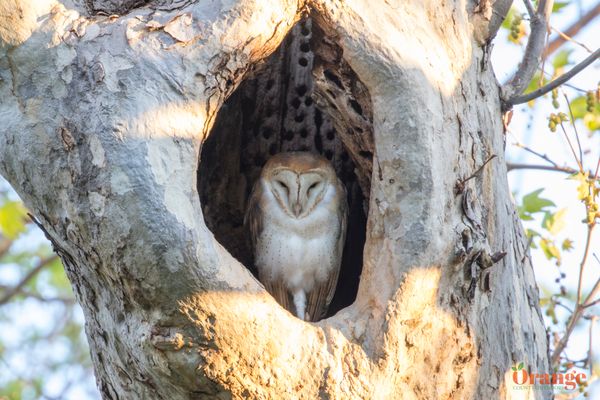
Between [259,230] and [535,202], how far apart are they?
1245 mm

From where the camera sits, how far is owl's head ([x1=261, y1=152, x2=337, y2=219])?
3580 millimetres

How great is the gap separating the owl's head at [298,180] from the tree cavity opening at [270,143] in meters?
0.15

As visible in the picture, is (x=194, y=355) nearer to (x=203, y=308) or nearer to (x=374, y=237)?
(x=203, y=308)

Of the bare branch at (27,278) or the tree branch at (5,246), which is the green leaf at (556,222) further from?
the tree branch at (5,246)

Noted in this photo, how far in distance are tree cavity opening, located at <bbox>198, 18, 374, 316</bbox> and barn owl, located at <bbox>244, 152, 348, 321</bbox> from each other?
143 mm

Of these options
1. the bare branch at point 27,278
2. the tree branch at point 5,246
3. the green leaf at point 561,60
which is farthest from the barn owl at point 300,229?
the tree branch at point 5,246

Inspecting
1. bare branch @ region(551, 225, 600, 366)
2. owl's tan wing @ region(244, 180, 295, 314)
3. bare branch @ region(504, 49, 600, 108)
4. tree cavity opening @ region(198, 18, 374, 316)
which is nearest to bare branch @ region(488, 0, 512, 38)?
bare branch @ region(504, 49, 600, 108)

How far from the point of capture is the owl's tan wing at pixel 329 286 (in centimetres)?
Answer: 360

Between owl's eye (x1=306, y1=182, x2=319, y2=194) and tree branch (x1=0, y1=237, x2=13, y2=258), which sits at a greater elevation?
owl's eye (x1=306, y1=182, x2=319, y2=194)

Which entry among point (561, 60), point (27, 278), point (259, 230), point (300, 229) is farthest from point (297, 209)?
point (27, 278)

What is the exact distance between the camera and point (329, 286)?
362 centimetres

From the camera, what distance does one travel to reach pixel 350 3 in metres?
2.70

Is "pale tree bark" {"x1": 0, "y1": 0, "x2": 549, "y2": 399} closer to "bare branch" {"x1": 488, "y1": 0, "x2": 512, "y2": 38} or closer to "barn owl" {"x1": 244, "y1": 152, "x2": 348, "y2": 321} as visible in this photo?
"bare branch" {"x1": 488, "y1": 0, "x2": 512, "y2": 38}

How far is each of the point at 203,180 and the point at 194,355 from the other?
141 cm
